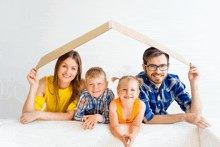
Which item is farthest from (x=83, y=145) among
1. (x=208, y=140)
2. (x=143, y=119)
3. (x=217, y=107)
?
(x=217, y=107)

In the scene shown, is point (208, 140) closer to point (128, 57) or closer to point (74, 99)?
point (74, 99)

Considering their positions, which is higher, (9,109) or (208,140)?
(9,109)

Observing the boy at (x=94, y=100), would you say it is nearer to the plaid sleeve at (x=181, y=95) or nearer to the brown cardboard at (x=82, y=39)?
the brown cardboard at (x=82, y=39)

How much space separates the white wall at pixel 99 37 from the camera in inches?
97.4

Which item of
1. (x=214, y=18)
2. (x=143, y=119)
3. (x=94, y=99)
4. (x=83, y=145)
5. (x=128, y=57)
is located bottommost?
(x=83, y=145)

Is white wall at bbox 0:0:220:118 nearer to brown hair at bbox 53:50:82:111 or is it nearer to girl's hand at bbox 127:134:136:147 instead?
brown hair at bbox 53:50:82:111

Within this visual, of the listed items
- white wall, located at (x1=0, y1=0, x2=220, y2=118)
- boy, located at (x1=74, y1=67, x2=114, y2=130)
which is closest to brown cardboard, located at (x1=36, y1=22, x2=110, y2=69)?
boy, located at (x1=74, y1=67, x2=114, y2=130)

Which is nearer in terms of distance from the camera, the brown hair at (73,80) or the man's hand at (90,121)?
the man's hand at (90,121)

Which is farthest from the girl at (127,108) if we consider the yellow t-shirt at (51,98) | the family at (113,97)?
the yellow t-shirt at (51,98)

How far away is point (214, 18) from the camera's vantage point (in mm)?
2555

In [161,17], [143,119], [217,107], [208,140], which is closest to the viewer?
[208,140]

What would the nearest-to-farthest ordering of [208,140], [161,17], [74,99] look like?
[208,140] → [74,99] → [161,17]

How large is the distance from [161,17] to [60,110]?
4.36 feet

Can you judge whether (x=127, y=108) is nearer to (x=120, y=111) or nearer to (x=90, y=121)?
(x=120, y=111)
